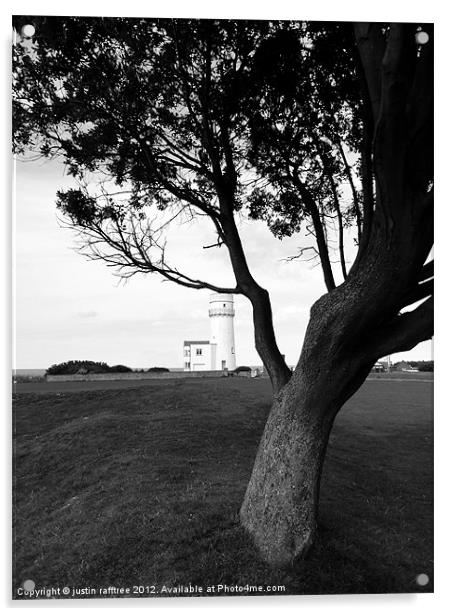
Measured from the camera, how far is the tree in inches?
192

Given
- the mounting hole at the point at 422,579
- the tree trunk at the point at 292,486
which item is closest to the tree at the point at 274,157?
the tree trunk at the point at 292,486

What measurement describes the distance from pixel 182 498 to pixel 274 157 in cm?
558

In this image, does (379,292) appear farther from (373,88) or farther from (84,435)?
(84,435)

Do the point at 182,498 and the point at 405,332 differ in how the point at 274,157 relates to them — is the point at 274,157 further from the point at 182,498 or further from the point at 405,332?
the point at 182,498

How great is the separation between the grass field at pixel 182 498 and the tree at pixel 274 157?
58 centimetres

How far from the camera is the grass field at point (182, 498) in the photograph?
18.5 feet

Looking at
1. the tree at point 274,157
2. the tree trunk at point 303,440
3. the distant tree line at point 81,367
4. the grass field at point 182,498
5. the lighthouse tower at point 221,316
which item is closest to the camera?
the tree at point 274,157

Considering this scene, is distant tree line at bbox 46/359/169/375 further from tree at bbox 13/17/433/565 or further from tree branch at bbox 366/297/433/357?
tree branch at bbox 366/297/433/357

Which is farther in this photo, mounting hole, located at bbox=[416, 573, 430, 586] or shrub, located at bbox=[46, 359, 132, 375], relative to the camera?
shrub, located at bbox=[46, 359, 132, 375]

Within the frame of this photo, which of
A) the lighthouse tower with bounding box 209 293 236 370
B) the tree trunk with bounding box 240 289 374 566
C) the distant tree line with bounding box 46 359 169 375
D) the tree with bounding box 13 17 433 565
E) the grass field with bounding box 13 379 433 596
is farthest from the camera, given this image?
the lighthouse tower with bounding box 209 293 236 370

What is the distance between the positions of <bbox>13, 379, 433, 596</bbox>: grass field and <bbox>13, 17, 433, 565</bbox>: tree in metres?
0.58

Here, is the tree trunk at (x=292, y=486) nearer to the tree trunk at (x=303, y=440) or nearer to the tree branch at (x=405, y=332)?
the tree trunk at (x=303, y=440)

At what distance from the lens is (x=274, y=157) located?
7527 mm

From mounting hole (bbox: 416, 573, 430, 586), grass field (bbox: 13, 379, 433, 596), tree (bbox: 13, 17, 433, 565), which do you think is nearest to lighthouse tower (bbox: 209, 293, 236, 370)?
tree (bbox: 13, 17, 433, 565)
